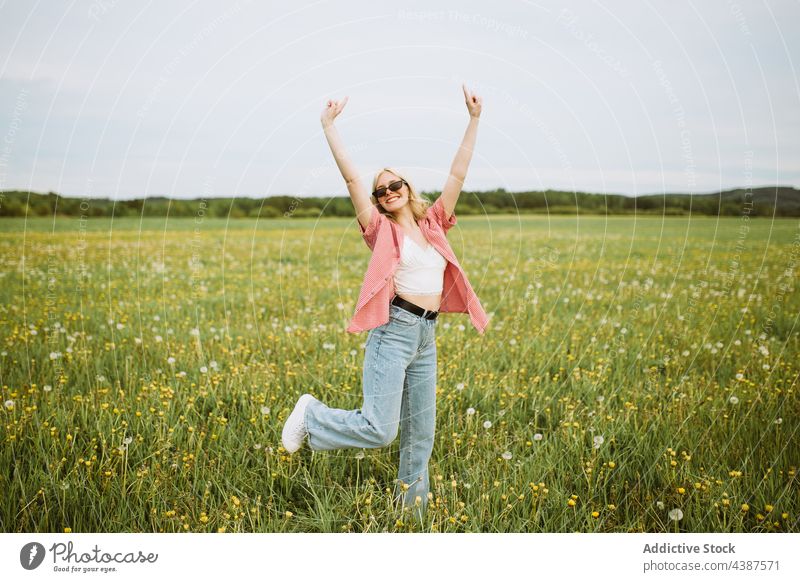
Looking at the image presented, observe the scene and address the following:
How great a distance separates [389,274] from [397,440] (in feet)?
4.27

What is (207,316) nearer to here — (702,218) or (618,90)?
(618,90)

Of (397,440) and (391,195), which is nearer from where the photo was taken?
(391,195)

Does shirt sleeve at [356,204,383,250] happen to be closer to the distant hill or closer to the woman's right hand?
the woman's right hand

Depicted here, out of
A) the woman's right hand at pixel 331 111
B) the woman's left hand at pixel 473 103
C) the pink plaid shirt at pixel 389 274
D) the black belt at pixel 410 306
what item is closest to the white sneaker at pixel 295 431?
the pink plaid shirt at pixel 389 274

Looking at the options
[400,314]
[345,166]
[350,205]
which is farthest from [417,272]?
[350,205]

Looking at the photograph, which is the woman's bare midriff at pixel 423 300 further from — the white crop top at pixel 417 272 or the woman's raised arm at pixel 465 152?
the woman's raised arm at pixel 465 152

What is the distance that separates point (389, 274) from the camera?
10.8 ft

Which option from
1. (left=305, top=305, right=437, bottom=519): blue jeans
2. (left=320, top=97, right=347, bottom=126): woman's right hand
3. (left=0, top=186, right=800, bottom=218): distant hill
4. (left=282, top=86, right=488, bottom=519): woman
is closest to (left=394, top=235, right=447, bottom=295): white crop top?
(left=282, top=86, right=488, bottom=519): woman

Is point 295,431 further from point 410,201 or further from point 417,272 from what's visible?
point 410,201

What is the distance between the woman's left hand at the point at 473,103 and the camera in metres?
3.62

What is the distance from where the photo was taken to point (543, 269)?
10.1m

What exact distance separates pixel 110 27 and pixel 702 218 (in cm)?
2025

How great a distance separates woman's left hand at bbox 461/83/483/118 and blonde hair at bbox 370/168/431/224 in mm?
529
